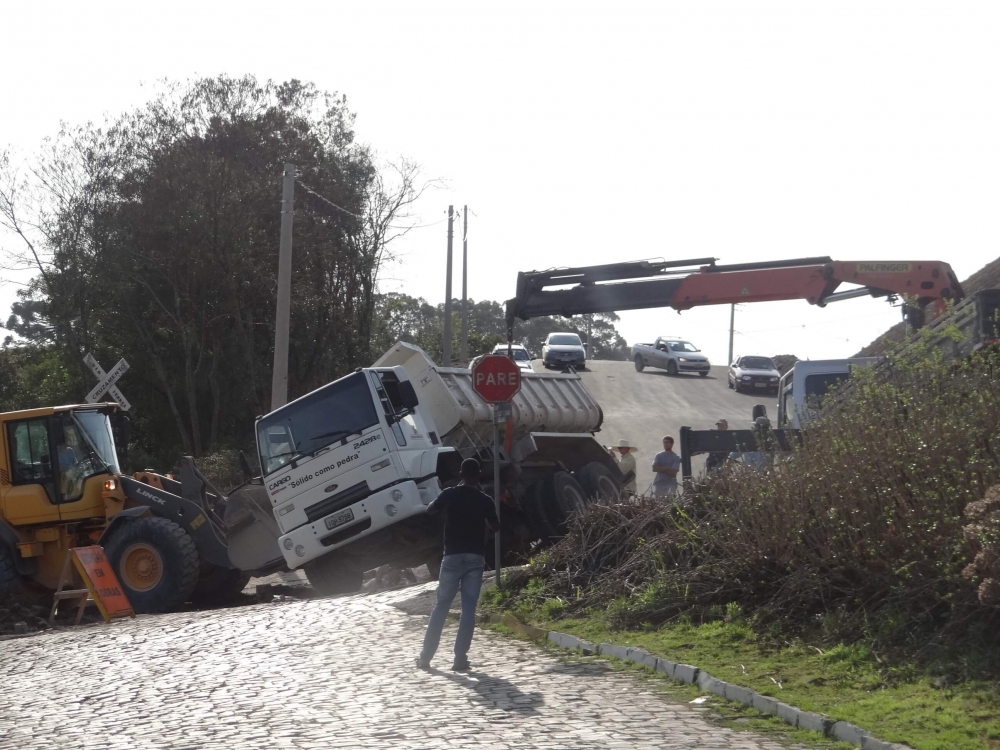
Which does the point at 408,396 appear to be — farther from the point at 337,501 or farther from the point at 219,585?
the point at 219,585

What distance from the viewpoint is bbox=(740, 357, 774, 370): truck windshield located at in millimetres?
48300

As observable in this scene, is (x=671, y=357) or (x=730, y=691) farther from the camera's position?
(x=671, y=357)

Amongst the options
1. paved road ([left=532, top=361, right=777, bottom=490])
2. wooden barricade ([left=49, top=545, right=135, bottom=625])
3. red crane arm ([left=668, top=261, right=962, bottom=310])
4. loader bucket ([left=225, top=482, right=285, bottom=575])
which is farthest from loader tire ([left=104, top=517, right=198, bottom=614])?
paved road ([left=532, top=361, right=777, bottom=490])

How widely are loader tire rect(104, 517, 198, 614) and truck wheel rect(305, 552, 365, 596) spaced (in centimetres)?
168

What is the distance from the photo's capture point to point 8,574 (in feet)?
53.2

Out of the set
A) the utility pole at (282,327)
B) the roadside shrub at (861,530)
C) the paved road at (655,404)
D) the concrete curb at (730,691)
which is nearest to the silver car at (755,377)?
the paved road at (655,404)

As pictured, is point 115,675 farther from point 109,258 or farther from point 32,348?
point 32,348

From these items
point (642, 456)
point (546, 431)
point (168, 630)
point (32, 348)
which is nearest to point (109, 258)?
point (32, 348)

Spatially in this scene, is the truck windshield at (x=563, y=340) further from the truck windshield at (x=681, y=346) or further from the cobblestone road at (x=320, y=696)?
the cobblestone road at (x=320, y=696)

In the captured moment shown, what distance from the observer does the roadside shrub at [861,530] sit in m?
8.46

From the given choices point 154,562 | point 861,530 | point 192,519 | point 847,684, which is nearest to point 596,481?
point 192,519

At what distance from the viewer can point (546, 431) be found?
19.5 meters

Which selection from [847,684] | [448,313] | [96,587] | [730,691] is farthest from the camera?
[448,313]

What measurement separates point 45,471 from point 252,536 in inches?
126
